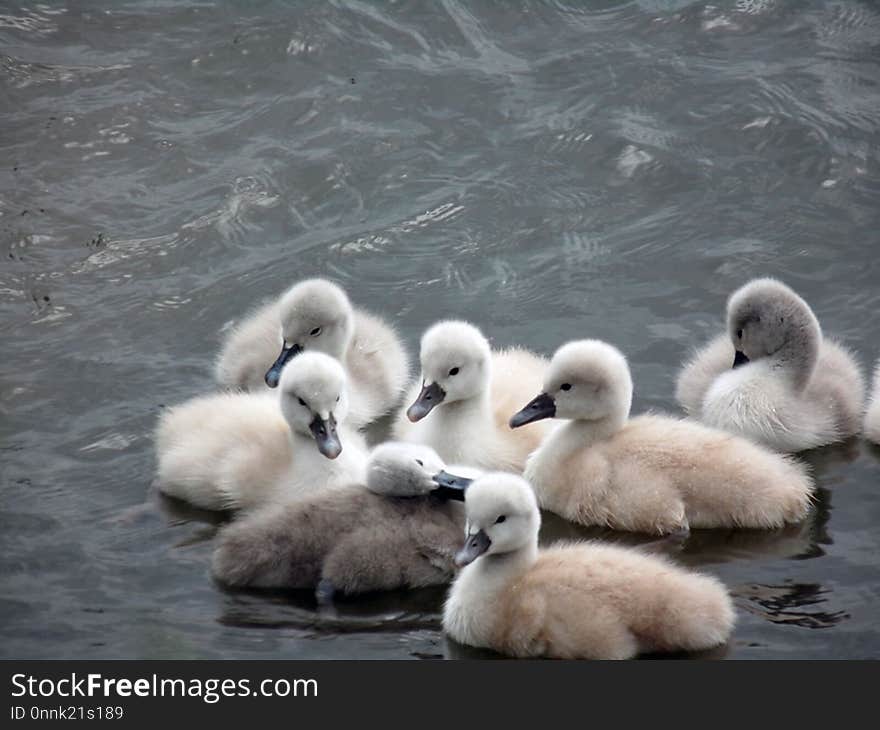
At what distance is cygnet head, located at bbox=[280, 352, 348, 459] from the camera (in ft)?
22.5

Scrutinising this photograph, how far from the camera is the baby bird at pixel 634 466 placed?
6.82 m

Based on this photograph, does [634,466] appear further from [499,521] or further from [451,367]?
[499,521]

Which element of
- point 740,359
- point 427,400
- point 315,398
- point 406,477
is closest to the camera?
point 406,477

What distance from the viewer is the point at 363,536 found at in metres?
6.35

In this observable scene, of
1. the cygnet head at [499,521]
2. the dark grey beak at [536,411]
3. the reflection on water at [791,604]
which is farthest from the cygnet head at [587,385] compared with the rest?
the cygnet head at [499,521]

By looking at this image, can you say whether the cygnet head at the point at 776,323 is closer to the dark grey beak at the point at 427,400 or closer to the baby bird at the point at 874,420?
the baby bird at the point at 874,420

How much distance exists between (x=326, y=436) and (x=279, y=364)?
1.02 metres

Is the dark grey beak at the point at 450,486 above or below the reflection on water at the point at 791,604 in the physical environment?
above

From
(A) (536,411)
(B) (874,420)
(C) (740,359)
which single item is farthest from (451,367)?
(B) (874,420)

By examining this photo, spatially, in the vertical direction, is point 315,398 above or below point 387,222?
below

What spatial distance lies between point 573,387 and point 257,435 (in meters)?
1.30

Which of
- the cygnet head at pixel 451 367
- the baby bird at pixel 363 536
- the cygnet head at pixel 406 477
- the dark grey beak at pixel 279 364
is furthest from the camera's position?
the dark grey beak at pixel 279 364

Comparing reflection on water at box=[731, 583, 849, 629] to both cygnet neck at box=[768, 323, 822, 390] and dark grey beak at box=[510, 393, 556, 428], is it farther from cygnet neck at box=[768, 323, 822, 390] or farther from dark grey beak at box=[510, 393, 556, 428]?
cygnet neck at box=[768, 323, 822, 390]
